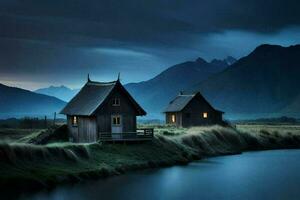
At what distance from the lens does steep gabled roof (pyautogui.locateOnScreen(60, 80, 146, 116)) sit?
65875 millimetres

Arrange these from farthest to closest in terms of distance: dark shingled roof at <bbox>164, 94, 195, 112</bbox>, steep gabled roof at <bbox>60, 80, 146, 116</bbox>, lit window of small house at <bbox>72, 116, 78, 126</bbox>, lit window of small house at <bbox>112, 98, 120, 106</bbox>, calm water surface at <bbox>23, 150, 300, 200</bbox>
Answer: dark shingled roof at <bbox>164, 94, 195, 112</bbox>, lit window of small house at <bbox>72, 116, 78, 126</bbox>, lit window of small house at <bbox>112, 98, 120, 106</bbox>, steep gabled roof at <bbox>60, 80, 146, 116</bbox>, calm water surface at <bbox>23, 150, 300, 200</bbox>

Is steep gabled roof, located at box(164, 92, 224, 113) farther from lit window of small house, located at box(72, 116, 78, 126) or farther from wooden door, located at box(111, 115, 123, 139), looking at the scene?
wooden door, located at box(111, 115, 123, 139)

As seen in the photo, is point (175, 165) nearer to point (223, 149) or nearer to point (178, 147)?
point (178, 147)

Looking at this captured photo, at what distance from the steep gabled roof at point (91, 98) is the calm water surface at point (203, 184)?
12.2 meters

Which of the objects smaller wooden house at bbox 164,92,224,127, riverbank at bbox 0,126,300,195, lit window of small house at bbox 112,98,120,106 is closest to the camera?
riverbank at bbox 0,126,300,195

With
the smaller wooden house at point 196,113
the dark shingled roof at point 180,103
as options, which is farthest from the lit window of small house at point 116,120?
the dark shingled roof at point 180,103

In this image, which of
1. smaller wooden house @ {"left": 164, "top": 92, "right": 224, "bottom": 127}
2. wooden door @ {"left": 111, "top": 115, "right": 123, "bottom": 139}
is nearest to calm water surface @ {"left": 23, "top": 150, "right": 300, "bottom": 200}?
wooden door @ {"left": 111, "top": 115, "right": 123, "bottom": 139}

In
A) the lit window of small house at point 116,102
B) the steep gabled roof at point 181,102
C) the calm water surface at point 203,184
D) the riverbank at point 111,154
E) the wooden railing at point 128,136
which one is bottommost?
the calm water surface at point 203,184

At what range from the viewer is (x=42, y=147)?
163ft

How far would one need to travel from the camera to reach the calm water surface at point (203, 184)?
142 feet

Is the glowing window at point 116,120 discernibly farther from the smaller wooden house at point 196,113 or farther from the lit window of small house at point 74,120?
the smaller wooden house at point 196,113

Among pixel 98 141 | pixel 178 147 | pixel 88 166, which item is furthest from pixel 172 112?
pixel 88 166

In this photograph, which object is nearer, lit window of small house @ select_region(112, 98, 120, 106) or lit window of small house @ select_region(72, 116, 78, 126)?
lit window of small house @ select_region(112, 98, 120, 106)

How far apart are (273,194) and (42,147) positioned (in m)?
20.3
